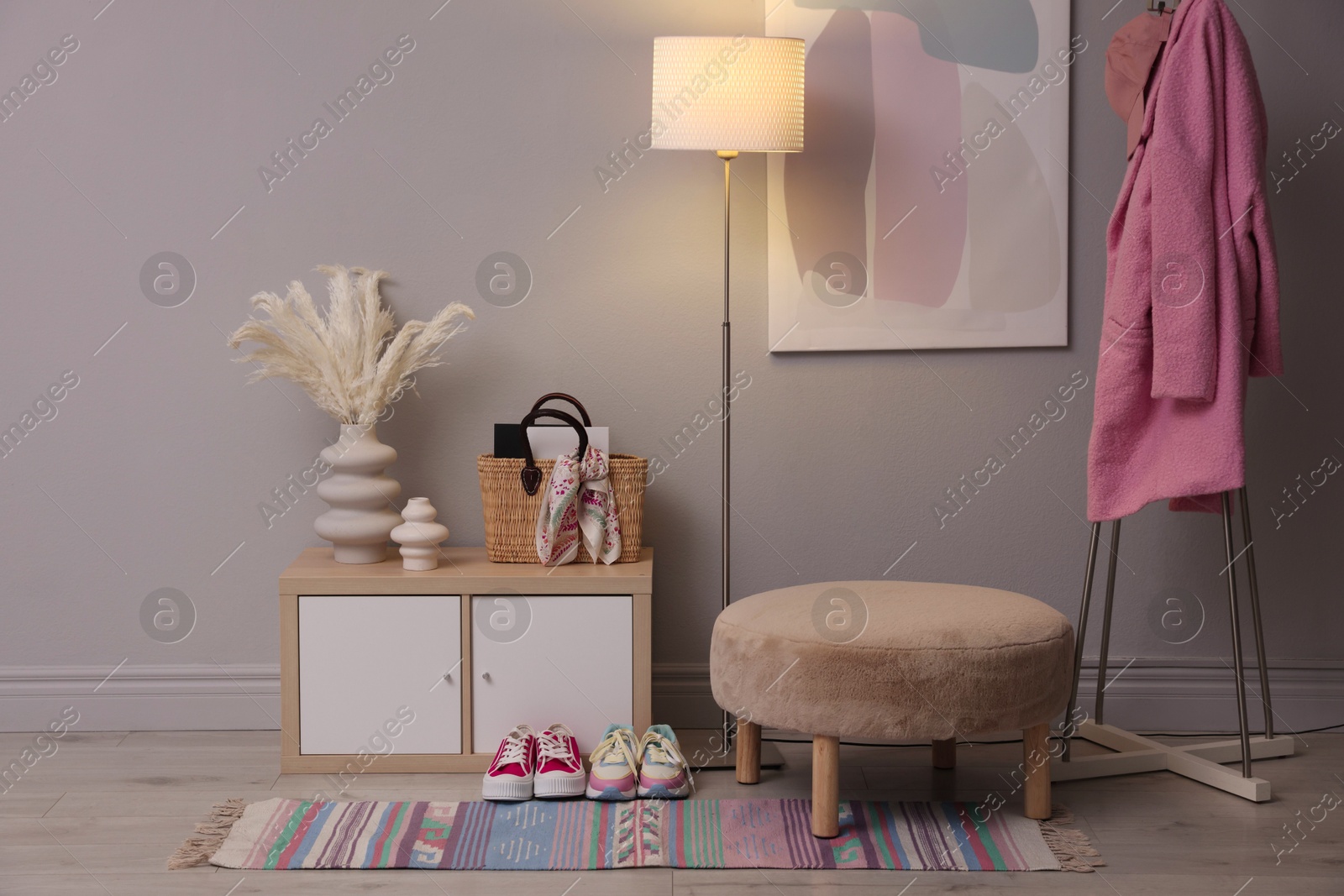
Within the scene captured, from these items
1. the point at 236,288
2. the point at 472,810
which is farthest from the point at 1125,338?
the point at 236,288

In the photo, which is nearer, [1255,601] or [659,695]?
[1255,601]

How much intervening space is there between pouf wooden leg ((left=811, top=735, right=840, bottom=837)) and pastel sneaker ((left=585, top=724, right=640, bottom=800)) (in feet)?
1.24

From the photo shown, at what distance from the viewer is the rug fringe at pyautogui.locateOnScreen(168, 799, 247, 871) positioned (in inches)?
72.4

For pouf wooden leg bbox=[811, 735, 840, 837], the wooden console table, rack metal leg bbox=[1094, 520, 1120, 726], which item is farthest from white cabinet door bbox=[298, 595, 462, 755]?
rack metal leg bbox=[1094, 520, 1120, 726]

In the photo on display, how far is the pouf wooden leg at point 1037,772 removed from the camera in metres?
2.01

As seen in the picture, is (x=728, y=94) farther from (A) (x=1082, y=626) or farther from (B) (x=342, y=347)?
(A) (x=1082, y=626)

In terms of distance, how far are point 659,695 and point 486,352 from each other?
35.9 inches

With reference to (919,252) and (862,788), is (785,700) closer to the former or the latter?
(862,788)

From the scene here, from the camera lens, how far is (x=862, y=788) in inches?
86.0

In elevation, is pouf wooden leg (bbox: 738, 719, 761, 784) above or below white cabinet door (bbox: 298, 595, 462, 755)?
below

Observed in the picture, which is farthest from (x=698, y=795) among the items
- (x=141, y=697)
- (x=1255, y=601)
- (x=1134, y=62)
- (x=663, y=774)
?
(x=1134, y=62)

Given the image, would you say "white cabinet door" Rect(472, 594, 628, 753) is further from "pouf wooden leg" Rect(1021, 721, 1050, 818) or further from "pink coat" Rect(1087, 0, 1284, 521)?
"pink coat" Rect(1087, 0, 1284, 521)

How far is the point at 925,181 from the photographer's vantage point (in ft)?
8.25

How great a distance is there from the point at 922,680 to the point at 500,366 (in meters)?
1.24
